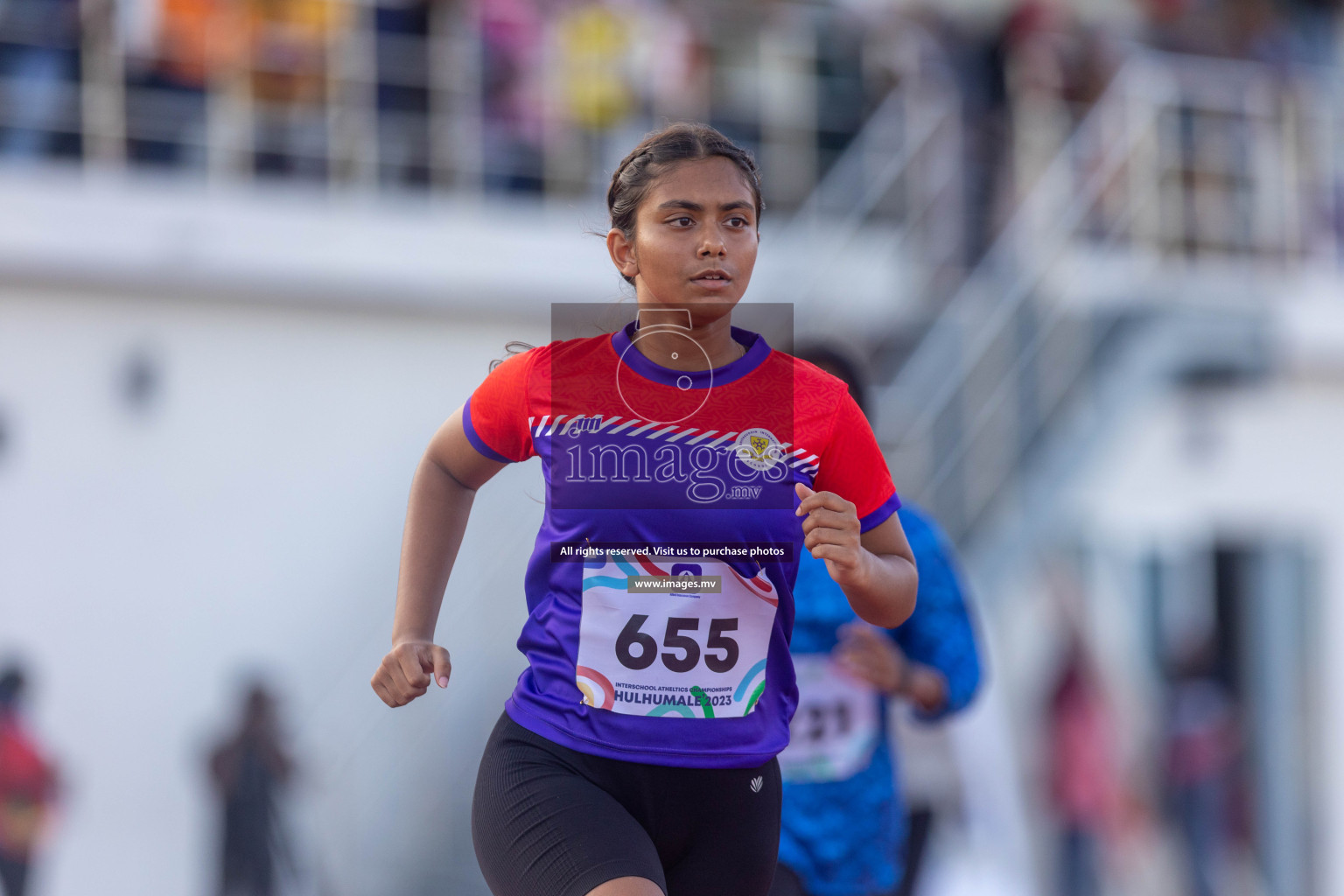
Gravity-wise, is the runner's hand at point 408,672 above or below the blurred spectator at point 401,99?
below

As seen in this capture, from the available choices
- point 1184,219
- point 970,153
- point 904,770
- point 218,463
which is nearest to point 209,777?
point 218,463

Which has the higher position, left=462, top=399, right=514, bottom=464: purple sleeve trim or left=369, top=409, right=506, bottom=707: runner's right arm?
left=462, top=399, right=514, bottom=464: purple sleeve trim

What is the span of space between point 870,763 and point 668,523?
1.48 meters

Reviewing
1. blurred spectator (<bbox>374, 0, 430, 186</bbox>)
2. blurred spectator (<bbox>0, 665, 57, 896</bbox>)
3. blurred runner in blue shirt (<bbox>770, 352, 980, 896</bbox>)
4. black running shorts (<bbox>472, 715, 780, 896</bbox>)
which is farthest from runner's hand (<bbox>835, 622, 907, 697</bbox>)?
blurred spectator (<bbox>374, 0, 430, 186</bbox>)

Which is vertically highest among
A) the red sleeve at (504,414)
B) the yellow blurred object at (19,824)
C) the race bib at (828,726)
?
the red sleeve at (504,414)

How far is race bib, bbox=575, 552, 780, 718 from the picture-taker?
193 centimetres

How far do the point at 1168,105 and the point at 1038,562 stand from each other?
2668 mm

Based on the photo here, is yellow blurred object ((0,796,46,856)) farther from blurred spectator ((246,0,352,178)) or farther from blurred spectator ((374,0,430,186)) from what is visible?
blurred spectator ((374,0,430,186))

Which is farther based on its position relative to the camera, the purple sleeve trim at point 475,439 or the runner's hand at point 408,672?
the purple sleeve trim at point 475,439

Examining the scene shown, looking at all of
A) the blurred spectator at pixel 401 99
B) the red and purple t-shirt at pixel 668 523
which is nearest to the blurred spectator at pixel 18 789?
the blurred spectator at pixel 401 99

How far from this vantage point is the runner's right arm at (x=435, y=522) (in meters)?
2.01

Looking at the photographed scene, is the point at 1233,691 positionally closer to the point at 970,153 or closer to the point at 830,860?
the point at 970,153

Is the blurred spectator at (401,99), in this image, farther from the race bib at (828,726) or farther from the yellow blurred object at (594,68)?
the race bib at (828,726)

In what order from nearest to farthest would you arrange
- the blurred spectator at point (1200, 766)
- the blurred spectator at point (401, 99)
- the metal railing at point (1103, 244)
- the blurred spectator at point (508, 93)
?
the metal railing at point (1103, 244)
the blurred spectator at point (401, 99)
the blurred spectator at point (508, 93)
the blurred spectator at point (1200, 766)
